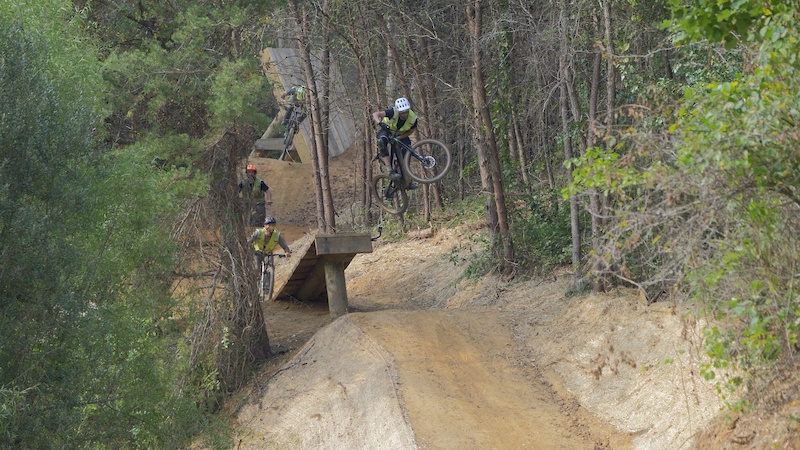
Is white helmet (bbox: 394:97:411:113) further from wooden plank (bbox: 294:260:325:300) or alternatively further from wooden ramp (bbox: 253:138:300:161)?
wooden ramp (bbox: 253:138:300:161)

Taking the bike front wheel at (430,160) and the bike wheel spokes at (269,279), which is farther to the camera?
the bike wheel spokes at (269,279)

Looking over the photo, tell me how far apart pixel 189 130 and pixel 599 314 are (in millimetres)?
7164

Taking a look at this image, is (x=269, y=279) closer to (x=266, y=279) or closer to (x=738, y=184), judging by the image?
(x=266, y=279)

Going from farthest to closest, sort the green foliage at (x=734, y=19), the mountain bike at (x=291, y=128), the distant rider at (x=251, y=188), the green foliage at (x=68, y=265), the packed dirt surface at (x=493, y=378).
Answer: the mountain bike at (x=291, y=128)
the distant rider at (x=251, y=188)
the packed dirt surface at (x=493, y=378)
the green foliage at (x=68, y=265)
the green foliage at (x=734, y=19)

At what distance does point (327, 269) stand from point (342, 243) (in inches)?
42.6

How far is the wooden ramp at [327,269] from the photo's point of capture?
1489 cm

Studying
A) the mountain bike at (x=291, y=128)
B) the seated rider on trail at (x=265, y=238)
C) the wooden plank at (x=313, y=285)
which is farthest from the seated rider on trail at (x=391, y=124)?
the mountain bike at (x=291, y=128)

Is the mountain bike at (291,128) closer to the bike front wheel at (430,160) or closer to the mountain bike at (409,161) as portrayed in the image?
the bike front wheel at (430,160)

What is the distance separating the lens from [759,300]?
7.57m

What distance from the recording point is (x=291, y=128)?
27219 millimetres

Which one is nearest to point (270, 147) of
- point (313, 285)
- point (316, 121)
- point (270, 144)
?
point (270, 144)

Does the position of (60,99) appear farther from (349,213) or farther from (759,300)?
(349,213)

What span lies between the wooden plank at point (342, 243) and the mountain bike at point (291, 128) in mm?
7714

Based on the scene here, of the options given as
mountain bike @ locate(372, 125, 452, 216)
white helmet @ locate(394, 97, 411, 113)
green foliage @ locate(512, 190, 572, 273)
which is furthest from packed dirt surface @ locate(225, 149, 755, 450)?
white helmet @ locate(394, 97, 411, 113)
